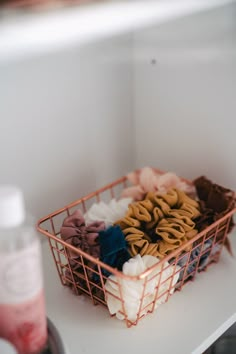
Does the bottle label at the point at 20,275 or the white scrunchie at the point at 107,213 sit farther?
the white scrunchie at the point at 107,213

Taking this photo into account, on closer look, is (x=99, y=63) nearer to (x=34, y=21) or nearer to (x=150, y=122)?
(x=150, y=122)

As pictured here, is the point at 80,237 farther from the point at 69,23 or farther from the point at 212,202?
the point at 69,23

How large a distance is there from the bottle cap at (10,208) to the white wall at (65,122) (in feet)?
0.94

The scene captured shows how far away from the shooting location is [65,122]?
2.91 feet

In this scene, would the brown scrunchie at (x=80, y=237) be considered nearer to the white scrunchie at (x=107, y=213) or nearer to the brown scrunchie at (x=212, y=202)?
the white scrunchie at (x=107, y=213)

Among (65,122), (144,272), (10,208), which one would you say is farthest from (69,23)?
(65,122)

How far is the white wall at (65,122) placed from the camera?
81 cm

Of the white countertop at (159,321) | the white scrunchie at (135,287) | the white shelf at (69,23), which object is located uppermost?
the white shelf at (69,23)

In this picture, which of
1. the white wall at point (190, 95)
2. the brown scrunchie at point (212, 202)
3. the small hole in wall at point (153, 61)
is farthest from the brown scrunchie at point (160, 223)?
the small hole in wall at point (153, 61)

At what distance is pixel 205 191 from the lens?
855 millimetres

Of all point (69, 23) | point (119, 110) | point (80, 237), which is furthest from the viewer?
point (119, 110)

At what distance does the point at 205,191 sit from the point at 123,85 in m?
0.27

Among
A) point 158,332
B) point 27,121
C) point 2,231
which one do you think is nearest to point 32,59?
point 27,121

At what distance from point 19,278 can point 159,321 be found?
0.87ft
